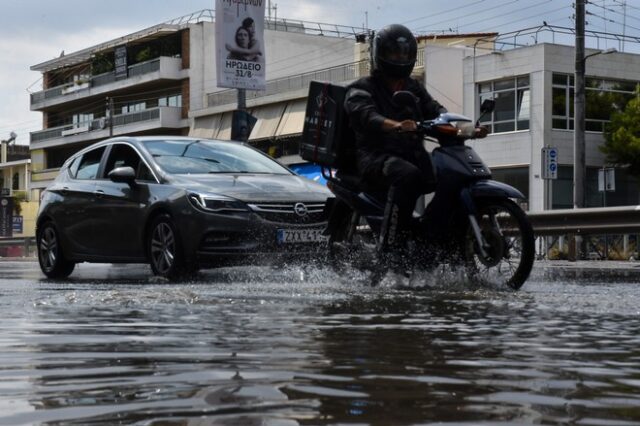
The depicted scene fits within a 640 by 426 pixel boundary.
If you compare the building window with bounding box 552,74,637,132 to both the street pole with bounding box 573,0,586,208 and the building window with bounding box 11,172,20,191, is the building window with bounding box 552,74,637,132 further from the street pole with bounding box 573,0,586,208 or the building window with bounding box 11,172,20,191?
the building window with bounding box 11,172,20,191

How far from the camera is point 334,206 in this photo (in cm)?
948

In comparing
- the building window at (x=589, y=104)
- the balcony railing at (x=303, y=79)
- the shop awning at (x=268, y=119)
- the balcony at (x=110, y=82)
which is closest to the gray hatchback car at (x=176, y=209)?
the balcony railing at (x=303, y=79)

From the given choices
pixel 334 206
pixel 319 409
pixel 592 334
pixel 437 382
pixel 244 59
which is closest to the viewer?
pixel 319 409

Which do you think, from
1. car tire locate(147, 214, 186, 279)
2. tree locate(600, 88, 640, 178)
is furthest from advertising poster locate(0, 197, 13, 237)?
car tire locate(147, 214, 186, 279)

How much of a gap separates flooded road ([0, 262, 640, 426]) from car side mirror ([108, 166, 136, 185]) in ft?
12.7

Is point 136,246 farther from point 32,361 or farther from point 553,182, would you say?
point 553,182

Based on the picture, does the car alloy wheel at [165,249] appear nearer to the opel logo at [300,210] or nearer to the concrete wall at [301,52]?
the opel logo at [300,210]

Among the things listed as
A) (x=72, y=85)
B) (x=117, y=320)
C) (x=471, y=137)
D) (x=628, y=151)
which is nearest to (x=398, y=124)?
(x=471, y=137)

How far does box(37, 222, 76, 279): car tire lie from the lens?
40.8ft

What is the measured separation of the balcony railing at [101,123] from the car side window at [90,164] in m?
58.4

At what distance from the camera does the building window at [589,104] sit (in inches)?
1784

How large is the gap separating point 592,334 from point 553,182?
40.3m

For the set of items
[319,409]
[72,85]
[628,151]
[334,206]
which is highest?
[72,85]

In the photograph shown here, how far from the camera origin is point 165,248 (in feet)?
34.2
